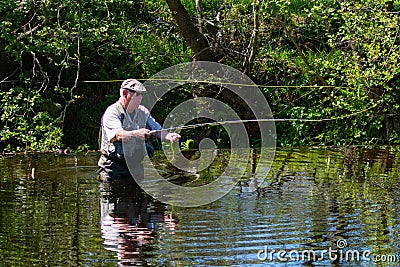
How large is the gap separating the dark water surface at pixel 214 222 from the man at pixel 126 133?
9.9 inches

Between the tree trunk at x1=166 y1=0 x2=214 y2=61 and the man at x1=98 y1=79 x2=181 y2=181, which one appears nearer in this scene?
the man at x1=98 y1=79 x2=181 y2=181

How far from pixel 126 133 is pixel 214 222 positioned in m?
Answer: 1.94

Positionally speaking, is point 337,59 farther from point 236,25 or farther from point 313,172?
point 313,172

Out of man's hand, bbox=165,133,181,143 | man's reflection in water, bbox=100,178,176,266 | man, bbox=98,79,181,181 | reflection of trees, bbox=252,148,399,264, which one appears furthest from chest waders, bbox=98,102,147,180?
reflection of trees, bbox=252,148,399,264

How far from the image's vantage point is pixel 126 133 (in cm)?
837

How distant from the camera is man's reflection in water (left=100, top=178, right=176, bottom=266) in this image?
19.7ft

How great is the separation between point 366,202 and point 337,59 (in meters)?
5.46

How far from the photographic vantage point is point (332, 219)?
688 centimetres

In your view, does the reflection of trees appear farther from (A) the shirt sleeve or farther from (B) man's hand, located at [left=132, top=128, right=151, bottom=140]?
(A) the shirt sleeve

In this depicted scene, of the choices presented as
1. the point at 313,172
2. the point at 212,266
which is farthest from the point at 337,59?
the point at 212,266

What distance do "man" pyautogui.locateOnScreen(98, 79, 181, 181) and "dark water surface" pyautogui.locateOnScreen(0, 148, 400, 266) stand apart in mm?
252

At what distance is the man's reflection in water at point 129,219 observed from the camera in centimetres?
600

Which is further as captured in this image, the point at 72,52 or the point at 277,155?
the point at 72,52

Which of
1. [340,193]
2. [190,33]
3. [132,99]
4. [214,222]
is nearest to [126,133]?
[132,99]
